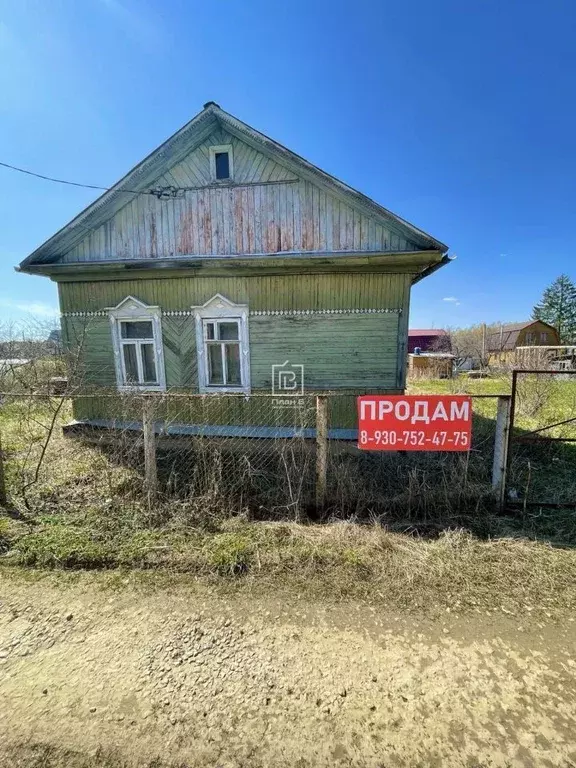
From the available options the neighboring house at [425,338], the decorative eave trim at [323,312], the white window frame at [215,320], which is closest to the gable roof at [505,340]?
the neighboring house at [425,338]

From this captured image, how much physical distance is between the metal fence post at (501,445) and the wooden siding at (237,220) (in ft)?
11.8

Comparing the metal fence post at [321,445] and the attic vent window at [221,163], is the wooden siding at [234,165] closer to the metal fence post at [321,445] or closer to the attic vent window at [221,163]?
the attic vent window at [221,163]

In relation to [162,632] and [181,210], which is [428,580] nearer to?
[162,632]

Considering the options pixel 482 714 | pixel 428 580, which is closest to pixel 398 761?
pixel 482 714

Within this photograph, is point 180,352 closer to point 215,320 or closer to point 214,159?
point 215,320

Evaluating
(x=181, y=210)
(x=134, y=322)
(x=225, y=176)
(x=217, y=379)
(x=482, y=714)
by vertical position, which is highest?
(x=225, y=176)

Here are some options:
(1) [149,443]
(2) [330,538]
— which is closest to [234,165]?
(1) [149,443]

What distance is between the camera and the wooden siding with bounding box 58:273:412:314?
6.55 meters

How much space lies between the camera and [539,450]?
624cm

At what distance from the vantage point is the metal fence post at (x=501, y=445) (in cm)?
399

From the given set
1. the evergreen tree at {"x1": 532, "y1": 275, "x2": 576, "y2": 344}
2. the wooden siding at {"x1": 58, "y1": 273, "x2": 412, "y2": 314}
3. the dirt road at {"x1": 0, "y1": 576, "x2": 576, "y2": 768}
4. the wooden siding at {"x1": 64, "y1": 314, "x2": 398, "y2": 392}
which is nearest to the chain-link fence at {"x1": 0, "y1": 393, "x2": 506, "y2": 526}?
the wooden siding at {"x1": 64, "y1": 314, "x2": 398, "y2": 392}

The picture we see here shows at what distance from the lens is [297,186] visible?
22.2 ft

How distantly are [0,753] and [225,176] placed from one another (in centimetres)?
802
